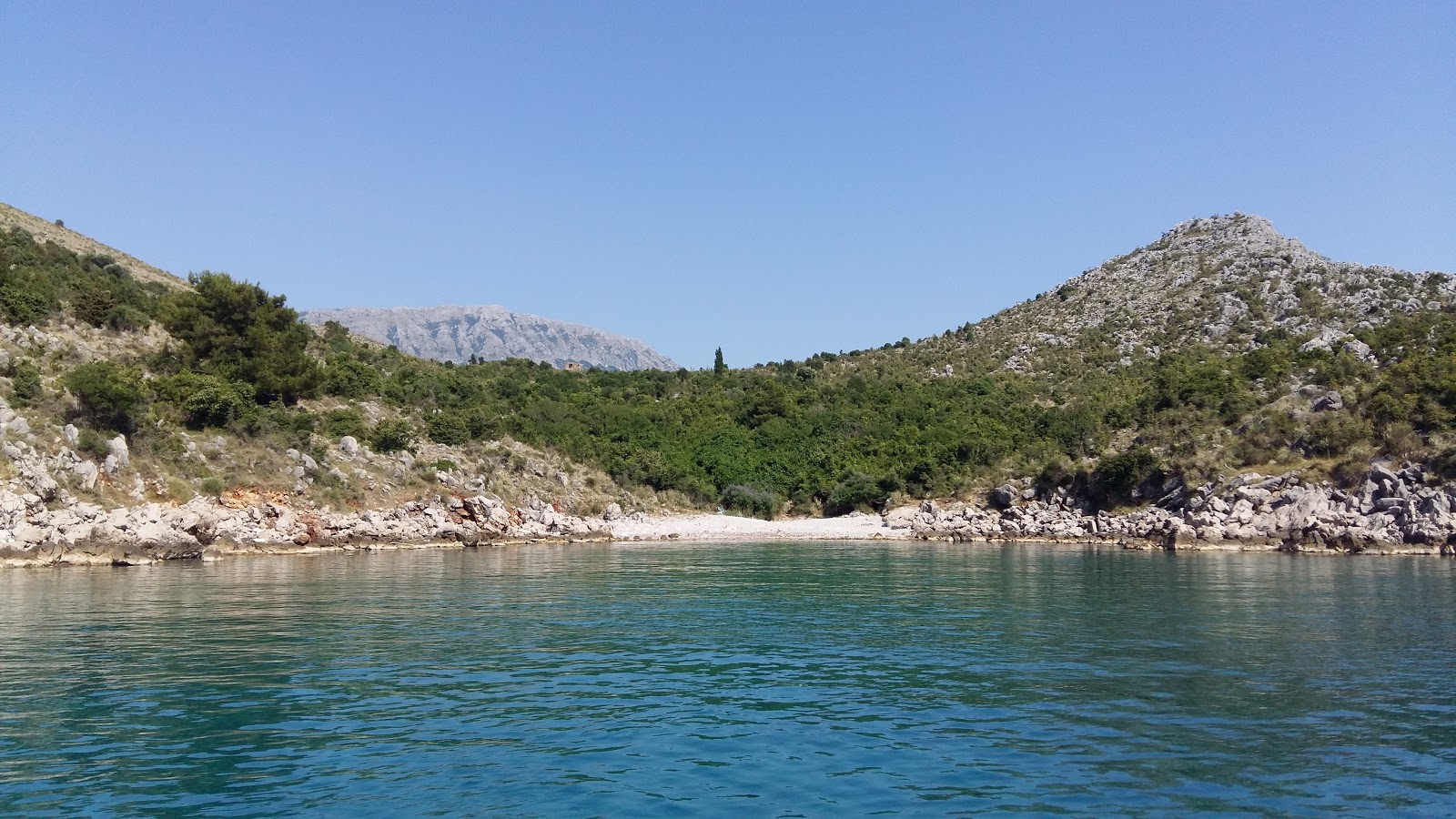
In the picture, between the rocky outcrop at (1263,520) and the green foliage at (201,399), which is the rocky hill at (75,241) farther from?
the rocky outcrop at (1263,520)

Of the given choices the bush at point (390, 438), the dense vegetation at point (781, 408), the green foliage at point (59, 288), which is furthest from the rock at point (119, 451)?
the bush at point (390, 438)

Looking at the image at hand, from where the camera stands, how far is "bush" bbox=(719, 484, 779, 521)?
72812 mm

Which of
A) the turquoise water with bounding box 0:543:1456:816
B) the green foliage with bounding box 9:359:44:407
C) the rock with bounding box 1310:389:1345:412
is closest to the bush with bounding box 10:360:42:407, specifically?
the green foliage with bounding box 9:359:44:407

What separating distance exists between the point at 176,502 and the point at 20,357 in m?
12.7

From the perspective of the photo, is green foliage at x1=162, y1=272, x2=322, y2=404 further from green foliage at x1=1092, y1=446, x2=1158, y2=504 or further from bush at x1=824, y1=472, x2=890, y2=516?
green foliage at x1=1092, y1=446, x2=1158, y2=504

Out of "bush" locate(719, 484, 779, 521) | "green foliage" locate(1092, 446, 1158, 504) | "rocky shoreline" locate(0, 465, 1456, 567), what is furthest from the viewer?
"bush" locate(719, 484, 779, 521)

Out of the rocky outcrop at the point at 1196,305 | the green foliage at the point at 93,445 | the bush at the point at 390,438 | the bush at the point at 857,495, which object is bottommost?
the bush at the point at 857,495

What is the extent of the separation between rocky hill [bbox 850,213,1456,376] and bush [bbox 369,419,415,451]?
54714 millimetres

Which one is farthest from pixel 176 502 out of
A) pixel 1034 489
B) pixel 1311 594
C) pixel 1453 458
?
pixel 1453 458

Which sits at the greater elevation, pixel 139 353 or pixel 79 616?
pixel 139 353

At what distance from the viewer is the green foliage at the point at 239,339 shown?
58.6 m

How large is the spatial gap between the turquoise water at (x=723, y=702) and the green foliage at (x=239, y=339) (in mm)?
30531

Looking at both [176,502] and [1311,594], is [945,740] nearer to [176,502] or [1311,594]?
[1311,594]

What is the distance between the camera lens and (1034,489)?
65375mm
